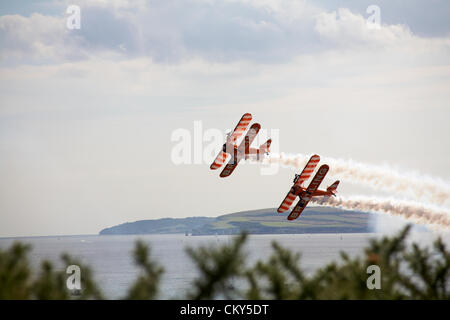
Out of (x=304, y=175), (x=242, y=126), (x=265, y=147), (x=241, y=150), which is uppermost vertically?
(x=242, y=126)

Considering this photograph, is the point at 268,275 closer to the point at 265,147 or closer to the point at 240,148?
the point at 240,148

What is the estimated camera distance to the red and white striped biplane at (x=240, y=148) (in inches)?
1540

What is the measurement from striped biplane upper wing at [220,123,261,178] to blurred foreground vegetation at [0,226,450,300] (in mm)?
17531

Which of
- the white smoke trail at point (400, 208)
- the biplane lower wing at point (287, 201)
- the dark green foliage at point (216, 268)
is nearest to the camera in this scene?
the dark green foliage at point (216, 268)

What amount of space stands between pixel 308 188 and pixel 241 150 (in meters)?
5.77

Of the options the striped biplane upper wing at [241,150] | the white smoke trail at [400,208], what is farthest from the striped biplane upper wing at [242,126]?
the white smoke trail at [400,208]

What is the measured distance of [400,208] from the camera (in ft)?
142

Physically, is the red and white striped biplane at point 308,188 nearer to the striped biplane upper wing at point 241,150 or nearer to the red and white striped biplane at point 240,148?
the red and white striped biplane at point 240,148

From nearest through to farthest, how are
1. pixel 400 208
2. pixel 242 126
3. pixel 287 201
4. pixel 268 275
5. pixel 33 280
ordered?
pixel 33 280
pixel 268 275
pixel 242 126
pixel 400 208
pixel 287 201

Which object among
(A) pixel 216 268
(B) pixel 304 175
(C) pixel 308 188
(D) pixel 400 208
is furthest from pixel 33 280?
(D) pixel 400 208

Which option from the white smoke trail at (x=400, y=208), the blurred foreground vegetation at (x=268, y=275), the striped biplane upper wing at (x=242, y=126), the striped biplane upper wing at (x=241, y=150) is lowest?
the white smoke trail at (x=400, y=208)

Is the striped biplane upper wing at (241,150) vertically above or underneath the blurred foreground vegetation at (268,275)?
above

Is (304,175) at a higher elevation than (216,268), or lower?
higher

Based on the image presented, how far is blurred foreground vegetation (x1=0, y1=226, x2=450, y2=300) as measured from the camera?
12.0 m
